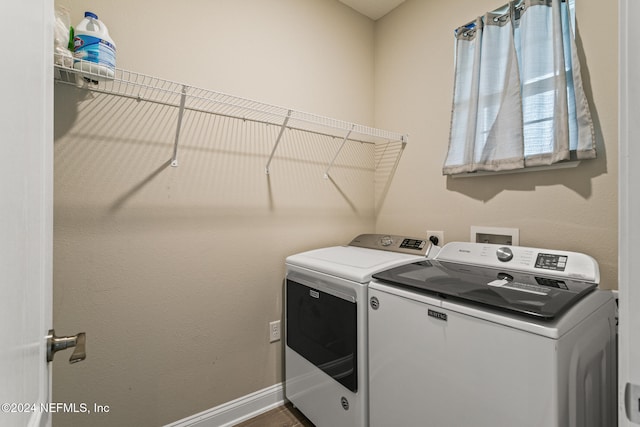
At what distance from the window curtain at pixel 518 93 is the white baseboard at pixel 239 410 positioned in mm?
1828

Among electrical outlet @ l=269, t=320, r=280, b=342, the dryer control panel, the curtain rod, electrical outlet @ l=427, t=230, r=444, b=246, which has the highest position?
the curtain rod

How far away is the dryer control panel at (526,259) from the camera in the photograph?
3.89ft

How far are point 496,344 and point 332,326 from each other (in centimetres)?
78

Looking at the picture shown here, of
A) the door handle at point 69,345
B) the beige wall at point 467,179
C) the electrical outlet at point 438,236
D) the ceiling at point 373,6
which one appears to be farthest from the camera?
the ceiling at point 373,6

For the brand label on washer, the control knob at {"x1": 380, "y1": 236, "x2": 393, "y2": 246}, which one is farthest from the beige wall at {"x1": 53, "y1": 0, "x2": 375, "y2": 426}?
the brand label on washer

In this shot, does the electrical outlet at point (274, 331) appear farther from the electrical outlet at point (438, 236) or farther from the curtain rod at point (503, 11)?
the curtain rod at point (503, 11)

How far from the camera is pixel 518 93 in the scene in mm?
1491

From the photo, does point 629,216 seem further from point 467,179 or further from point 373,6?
point 373,6

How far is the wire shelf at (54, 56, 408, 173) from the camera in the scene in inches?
44.5

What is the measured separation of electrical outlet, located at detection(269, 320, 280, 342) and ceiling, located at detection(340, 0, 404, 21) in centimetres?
243

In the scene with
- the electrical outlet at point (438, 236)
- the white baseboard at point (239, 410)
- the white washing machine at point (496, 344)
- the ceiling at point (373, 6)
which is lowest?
the white baseboard at point (239, 410)

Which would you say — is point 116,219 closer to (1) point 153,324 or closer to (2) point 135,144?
(2) point 135,144

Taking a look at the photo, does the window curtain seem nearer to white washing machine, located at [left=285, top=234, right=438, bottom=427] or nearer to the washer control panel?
the washer control panel

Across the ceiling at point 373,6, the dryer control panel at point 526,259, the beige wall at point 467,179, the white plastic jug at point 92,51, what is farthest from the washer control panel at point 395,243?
the ceiling at point 373,6
